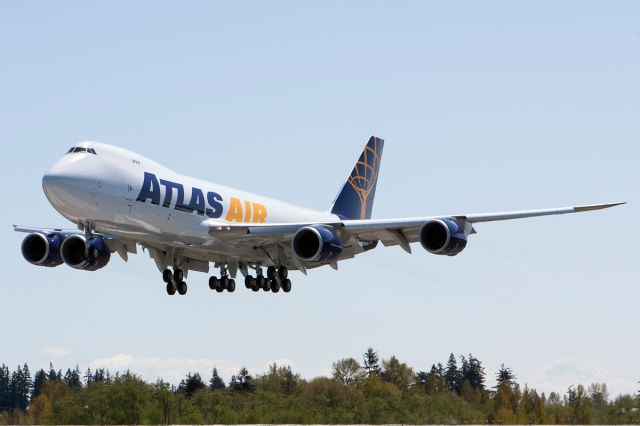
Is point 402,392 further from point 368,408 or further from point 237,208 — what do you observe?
point 237,208

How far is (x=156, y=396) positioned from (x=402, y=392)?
1733 centimetres

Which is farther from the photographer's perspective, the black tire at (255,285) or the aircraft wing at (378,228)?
the black tire at (255,285)

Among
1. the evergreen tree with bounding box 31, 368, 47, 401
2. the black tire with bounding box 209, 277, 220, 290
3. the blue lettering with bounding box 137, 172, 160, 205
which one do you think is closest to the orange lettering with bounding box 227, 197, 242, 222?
the black tire with bounding box 209, 277, 220, 290

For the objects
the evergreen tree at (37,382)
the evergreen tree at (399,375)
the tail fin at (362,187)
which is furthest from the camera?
the evergreen tree at (37,382)

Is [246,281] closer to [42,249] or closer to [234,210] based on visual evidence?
[234,210]

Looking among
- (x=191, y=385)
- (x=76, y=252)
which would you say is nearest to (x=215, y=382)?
(x=191, y=385)

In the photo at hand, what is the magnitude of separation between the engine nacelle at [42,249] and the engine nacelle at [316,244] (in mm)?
11970

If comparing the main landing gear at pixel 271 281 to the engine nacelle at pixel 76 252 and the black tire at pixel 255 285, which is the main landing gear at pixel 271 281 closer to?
the black tire at pixel 255 285

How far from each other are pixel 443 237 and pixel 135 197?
537 inches

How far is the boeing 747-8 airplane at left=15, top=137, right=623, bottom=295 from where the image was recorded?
46750mm

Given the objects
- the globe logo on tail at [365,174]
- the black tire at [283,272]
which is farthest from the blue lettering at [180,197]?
the globe logo on tail at [365,174]

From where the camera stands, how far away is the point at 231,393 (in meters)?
77.5

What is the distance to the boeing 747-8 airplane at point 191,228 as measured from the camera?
153 feet

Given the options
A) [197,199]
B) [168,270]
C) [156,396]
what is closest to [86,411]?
[156,396]
